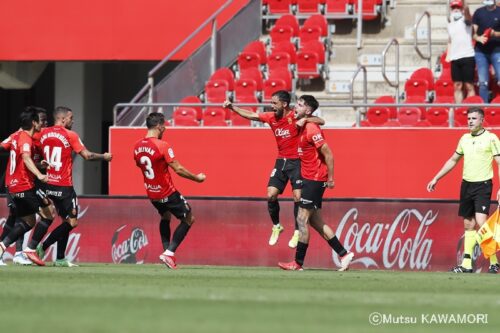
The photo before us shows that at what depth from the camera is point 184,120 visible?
2275 cm

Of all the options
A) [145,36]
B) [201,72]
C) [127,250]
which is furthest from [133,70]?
[127,250]

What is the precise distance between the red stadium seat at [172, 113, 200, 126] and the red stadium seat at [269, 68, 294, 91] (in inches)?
68.0

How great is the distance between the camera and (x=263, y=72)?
24.4m

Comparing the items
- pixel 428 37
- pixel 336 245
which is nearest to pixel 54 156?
pixel 336 245

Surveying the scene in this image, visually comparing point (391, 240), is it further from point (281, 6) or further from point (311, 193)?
point (281, 6)

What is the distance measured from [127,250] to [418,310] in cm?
983

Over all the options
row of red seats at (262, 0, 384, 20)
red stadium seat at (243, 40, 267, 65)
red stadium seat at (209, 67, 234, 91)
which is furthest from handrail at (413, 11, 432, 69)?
red stadium seat at (209, 67, 234, 91)

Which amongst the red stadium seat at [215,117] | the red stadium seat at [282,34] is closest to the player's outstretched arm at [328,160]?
the red stadium seat at [215,117]

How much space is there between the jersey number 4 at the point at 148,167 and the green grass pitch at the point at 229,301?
5.45 ft

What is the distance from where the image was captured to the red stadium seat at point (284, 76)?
23.5 meters

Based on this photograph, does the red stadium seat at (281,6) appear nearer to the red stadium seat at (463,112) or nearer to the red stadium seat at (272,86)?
the red stadium seat at (272,86)

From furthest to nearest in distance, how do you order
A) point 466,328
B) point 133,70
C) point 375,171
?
point 133,70 → point 375,171 → point 466,328

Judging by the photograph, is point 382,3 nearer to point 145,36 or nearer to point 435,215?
point 145,36

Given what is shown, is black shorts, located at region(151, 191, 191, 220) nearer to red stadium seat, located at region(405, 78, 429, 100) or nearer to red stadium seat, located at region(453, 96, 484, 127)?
red stadium seat, located at region(453, 96, 484, 127)
